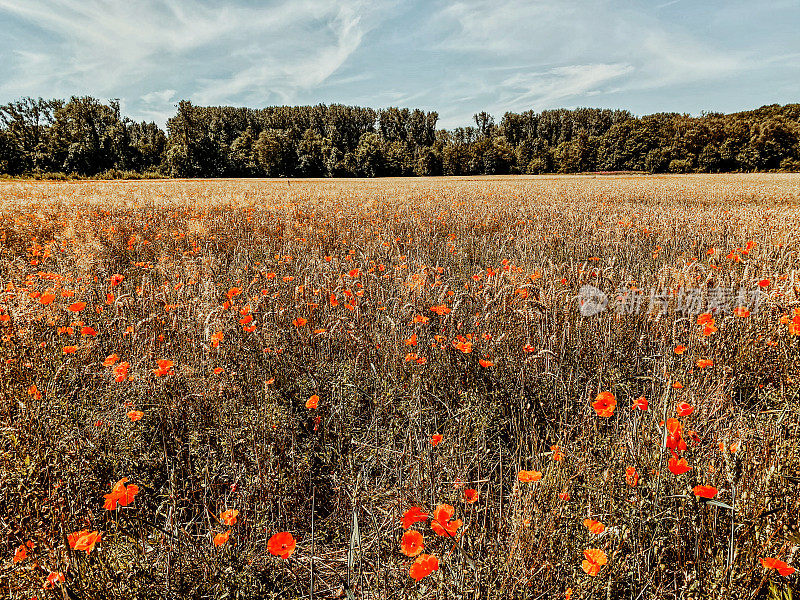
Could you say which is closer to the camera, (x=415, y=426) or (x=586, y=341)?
(x=415, y=426)

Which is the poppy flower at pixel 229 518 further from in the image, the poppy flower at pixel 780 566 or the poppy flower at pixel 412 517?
the poppy flower at pixel 780 566

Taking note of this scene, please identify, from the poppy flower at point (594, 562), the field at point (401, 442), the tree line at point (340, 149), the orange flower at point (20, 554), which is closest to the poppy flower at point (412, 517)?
the field at point (401, 442)

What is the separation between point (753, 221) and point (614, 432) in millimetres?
7304

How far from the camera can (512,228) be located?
7449 millimetres

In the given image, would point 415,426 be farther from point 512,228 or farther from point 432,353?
point 512,228

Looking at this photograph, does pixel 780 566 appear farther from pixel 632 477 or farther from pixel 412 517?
pixel 412 517

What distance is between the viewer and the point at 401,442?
6.75 feet

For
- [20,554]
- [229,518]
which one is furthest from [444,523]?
→ [20,554]

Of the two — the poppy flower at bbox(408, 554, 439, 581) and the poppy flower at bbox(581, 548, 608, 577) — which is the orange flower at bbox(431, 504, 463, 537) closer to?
the poppy flower at bbox(408, 554, 439, 581)

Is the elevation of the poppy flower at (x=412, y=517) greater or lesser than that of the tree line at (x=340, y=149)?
lesser

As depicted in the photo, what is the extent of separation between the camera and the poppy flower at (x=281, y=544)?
1.20m

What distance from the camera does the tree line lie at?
64188 mm

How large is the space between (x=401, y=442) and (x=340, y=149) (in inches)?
3290

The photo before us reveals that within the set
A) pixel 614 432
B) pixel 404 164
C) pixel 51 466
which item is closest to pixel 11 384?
pixel 51 466
